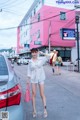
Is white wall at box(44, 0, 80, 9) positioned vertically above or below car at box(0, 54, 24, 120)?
above

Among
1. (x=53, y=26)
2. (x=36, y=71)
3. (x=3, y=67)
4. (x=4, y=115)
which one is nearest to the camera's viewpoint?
Result: (x=4, y=115)

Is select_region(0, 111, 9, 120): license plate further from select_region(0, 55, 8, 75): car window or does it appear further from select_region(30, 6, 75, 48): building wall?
select_region(30, 6, 75, 48): building wall

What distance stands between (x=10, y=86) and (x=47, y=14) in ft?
156

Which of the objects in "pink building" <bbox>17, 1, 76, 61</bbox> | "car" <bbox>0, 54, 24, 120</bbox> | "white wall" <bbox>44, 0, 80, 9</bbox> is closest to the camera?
"car" <bbox>0, 54, 24, 120</bbox>

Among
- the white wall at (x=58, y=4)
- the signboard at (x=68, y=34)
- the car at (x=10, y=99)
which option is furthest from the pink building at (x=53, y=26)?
the car at (x=10, y=99)

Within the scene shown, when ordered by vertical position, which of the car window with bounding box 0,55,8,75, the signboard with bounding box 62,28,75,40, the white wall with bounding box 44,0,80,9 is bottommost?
the car window with bounding box 0,55,8,75

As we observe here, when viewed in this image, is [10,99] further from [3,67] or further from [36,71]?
[36,71]

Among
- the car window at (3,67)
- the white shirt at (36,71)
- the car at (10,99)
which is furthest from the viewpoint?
the white shirt at (36,71)

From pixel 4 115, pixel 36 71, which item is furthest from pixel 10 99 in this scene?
pixel 36 71

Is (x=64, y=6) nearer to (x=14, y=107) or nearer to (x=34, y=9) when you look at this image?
(x=34, y=9)

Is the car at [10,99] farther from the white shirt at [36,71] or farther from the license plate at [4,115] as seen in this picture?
the white shirt at [36,71]

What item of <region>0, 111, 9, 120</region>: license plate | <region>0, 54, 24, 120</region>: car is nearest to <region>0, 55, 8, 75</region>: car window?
<region>0, 54, 24, 120</region>: car

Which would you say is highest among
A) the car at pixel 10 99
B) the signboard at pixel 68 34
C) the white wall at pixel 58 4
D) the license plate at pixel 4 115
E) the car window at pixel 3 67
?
the white wall at pixel 58 4

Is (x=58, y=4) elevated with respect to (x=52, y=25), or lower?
elevated
